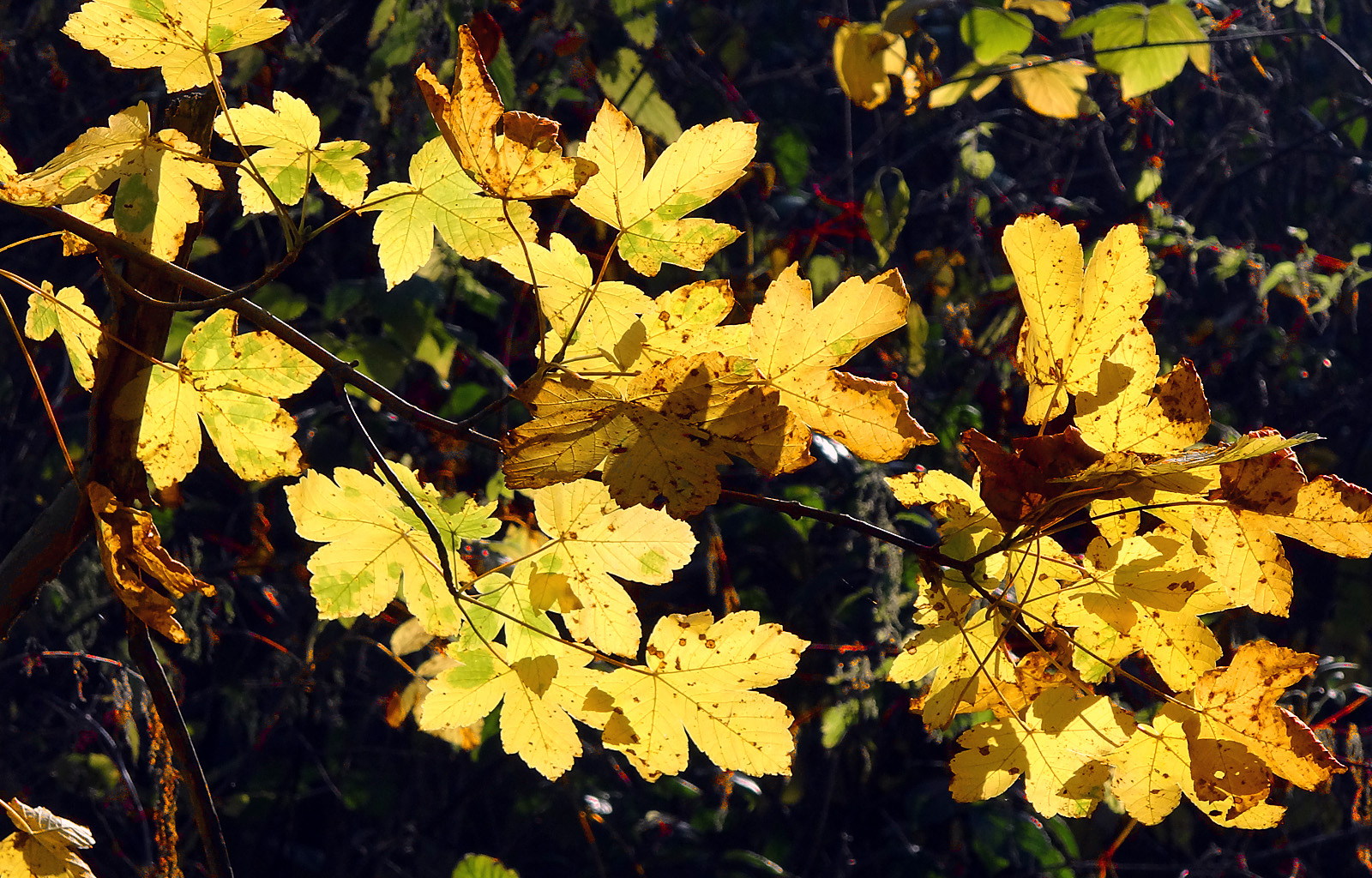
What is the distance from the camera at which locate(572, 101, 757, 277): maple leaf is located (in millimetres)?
416

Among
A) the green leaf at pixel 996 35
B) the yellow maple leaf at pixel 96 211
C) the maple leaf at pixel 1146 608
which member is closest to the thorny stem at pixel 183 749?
the yellow maple leaf at pixel 96 211

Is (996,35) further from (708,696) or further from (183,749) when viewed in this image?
(183,749)

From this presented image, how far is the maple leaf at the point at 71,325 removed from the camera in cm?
54

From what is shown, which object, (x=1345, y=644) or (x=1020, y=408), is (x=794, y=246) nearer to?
(x=1020, y=408)

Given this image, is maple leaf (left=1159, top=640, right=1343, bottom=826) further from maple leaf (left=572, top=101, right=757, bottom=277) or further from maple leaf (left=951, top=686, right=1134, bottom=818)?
maple leaf (left=572, top=101, right=757, bottom=277)

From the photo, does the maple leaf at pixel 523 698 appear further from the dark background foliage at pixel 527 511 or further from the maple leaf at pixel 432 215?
the dark background foliage at pixel 527 511

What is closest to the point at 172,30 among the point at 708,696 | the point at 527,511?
the point at 708,696

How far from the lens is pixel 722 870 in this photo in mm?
1651

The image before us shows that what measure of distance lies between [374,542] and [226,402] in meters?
0.11

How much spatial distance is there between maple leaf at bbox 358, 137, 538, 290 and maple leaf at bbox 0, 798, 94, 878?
0.37 m

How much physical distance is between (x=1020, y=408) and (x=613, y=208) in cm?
185

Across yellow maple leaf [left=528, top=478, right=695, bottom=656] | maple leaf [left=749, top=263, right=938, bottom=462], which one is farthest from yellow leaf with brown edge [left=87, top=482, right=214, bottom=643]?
maple leaf [left=749, top=263, right=938, bottom=462]

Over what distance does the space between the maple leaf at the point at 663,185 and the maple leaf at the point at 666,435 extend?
0.28 ft

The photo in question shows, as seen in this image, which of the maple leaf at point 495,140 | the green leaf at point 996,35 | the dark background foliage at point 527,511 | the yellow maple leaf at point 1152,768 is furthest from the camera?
the dark background foliage at point 527,511
